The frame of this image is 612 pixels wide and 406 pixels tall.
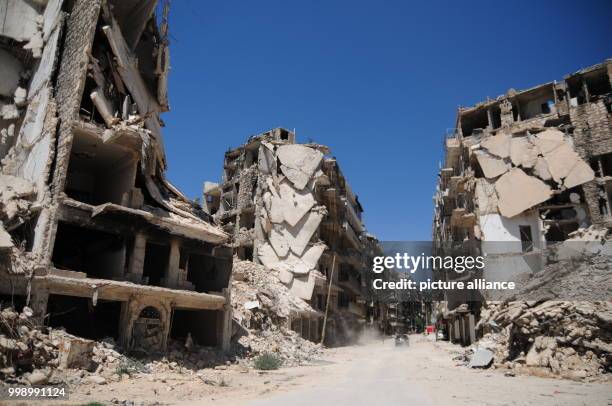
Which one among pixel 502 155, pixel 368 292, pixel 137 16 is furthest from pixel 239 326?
pixel 368 292

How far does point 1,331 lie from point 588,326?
21.4 metres

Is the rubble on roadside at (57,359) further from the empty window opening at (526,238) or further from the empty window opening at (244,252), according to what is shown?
the empty window opening at (526,238)

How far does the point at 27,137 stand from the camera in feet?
66.6

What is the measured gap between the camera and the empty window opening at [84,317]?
18.7 m

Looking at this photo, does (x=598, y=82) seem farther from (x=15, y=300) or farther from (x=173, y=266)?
(x=15, y=300)

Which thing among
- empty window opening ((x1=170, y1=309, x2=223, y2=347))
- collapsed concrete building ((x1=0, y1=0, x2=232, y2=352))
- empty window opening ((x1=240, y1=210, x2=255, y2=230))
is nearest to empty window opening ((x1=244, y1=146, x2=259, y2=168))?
empty window opening ((x1=240, y1=210, x2=255, y2=230))

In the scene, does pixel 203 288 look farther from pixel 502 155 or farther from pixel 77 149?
pixel 502 155

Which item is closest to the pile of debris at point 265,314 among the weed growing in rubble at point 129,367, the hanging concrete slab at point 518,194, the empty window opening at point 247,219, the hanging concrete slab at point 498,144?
the empty window opening at point 247,219

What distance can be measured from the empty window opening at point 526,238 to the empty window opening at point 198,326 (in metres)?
25.0

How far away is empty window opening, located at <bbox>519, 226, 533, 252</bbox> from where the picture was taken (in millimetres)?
33750

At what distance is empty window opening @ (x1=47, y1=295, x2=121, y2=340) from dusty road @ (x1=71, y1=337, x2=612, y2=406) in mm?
5426

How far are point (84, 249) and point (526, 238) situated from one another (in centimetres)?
3173

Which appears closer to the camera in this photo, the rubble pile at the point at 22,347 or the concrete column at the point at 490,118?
the rubble pile at the point at 22,347

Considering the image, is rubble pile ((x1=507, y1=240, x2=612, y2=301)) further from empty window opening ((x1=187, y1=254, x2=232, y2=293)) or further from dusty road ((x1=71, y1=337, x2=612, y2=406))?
empty window opening ((x1=187, y1=254, x2=232, y2=293))
